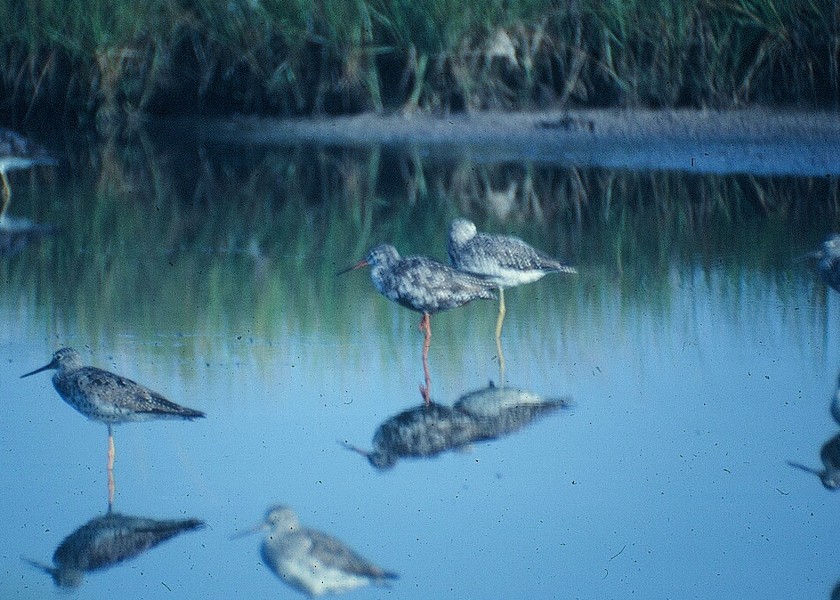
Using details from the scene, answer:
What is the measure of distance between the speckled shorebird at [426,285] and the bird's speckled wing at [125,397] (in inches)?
60.9

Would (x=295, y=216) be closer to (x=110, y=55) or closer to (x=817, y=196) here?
(x=817, y=196)

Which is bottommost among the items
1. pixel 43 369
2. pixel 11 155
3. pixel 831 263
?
pixel 43 369

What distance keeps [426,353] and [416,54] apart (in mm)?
7902

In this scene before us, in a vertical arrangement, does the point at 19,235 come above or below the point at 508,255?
below

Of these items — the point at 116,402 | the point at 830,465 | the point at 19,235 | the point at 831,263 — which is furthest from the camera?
the point at 19,235

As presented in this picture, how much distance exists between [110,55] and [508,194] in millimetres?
5621

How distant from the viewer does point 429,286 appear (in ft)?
22.2

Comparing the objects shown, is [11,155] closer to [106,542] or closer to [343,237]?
[343,237]

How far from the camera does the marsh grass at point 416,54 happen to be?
44.2 feet

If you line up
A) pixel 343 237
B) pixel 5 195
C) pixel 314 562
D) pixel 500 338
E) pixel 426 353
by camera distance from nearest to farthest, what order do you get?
pixel 314 562 < pixel 426 353 < pixel 500 338 < pixel 343 237 < pixel 5 195

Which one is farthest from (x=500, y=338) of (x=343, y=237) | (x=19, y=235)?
(x=19, y=235)

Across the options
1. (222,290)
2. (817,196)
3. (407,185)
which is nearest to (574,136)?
(407,185)

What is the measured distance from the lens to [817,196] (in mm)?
10977

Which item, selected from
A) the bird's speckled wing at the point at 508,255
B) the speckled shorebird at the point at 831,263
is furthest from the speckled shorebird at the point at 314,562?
the speckled shorebird at the point at 831,263
